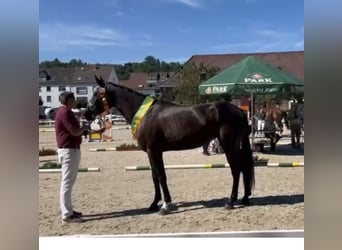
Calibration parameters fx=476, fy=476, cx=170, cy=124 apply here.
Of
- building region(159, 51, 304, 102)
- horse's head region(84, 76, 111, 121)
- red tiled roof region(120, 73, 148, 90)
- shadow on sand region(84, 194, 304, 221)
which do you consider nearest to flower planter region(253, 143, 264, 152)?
building region(159, 51, 304, 102)

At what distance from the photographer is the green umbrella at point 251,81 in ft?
30.7

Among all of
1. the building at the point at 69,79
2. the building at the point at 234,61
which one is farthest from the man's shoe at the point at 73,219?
the building at the point at 69,79

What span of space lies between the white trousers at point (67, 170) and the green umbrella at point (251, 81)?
16.6ft

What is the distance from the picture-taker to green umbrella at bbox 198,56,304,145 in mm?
9344

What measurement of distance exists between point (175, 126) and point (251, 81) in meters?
4.18

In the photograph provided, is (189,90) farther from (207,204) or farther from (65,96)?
(65,96)

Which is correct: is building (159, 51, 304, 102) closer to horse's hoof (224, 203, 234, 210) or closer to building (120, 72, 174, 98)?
building (120, 72, 174, 98)

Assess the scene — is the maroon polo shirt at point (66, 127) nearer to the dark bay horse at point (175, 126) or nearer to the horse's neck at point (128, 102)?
the dark bay horse at point (175, 126)

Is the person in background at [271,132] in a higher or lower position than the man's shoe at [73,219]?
higher

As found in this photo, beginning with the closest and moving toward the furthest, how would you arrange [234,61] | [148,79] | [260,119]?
[260,119] < [148,79] < [234,61]

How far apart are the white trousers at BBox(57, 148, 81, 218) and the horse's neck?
38.7 inches

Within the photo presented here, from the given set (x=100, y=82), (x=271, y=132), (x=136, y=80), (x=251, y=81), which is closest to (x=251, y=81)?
(x=251, y=81)

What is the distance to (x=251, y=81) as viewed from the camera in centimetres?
934
